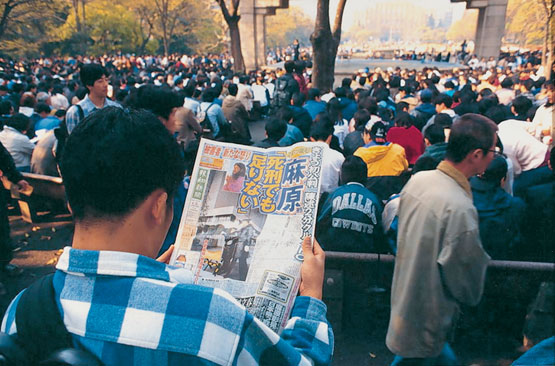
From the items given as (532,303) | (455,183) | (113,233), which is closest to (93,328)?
(113,233)

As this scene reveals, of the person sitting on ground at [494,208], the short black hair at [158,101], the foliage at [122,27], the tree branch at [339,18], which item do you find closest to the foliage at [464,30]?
the foliage at [122,27]

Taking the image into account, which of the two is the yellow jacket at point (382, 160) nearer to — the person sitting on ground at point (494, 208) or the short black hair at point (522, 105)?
the person sitting on ground at point (494, 208)

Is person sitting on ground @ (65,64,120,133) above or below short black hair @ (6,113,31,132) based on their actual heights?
above

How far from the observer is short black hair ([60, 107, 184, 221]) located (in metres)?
0.97

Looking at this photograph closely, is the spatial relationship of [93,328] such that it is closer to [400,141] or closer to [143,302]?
[143,302]

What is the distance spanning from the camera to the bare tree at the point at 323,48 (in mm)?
10125

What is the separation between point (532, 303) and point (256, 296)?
2.84m

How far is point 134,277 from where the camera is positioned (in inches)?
37.1

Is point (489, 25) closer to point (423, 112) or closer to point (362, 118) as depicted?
point (423, 112)

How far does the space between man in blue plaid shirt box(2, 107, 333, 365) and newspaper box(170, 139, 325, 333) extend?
33cm

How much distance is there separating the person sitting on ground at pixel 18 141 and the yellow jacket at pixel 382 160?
4.57 meters

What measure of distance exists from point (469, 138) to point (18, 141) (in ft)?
19.3

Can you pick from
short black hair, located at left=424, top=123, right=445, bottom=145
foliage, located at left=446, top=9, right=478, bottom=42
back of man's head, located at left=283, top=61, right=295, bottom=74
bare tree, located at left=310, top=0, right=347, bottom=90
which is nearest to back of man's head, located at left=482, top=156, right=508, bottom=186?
short black hair, located at left=424, top=123, right=445, bottom=145

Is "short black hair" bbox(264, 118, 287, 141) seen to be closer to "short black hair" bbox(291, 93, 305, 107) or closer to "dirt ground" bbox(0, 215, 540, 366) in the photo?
"dirt ground" bbox(0, 215, 540, 366)
